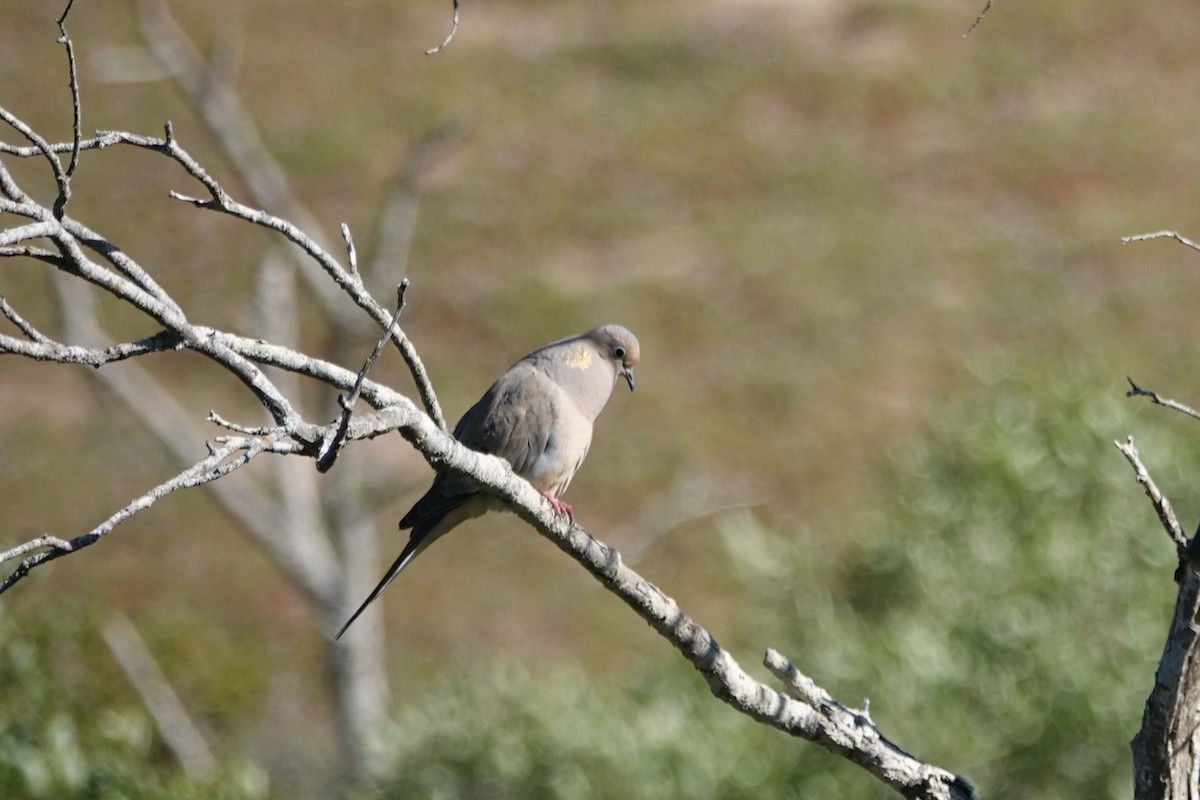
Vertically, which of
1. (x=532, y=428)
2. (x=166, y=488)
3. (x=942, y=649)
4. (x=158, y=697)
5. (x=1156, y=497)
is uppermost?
(x=942, y=649)

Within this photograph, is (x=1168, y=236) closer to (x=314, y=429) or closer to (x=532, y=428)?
(x=314, y=429)

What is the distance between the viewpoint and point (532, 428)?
555 cm

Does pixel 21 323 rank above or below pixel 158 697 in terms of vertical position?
below

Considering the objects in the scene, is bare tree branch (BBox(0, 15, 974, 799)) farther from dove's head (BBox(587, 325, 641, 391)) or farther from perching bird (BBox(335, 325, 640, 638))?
dove's head (BBox(587, 325, 641, 391))

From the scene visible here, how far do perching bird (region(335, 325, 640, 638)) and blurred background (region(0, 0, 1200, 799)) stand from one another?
9.63 feet

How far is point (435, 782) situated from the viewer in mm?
8828

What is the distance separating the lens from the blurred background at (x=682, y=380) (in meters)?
8.37

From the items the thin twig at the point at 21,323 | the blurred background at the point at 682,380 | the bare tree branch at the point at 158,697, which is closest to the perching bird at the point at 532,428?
the thin twig at the point at 21,323

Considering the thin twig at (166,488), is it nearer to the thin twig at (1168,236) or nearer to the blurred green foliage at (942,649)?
the thin twig at (1168,236)

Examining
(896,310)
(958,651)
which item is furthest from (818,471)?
(958,651)

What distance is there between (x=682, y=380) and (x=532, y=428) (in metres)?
16.7

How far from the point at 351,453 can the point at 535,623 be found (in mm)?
5689

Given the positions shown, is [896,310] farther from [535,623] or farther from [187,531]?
[187,531]

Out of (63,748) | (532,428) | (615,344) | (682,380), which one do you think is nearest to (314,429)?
(532,428)
